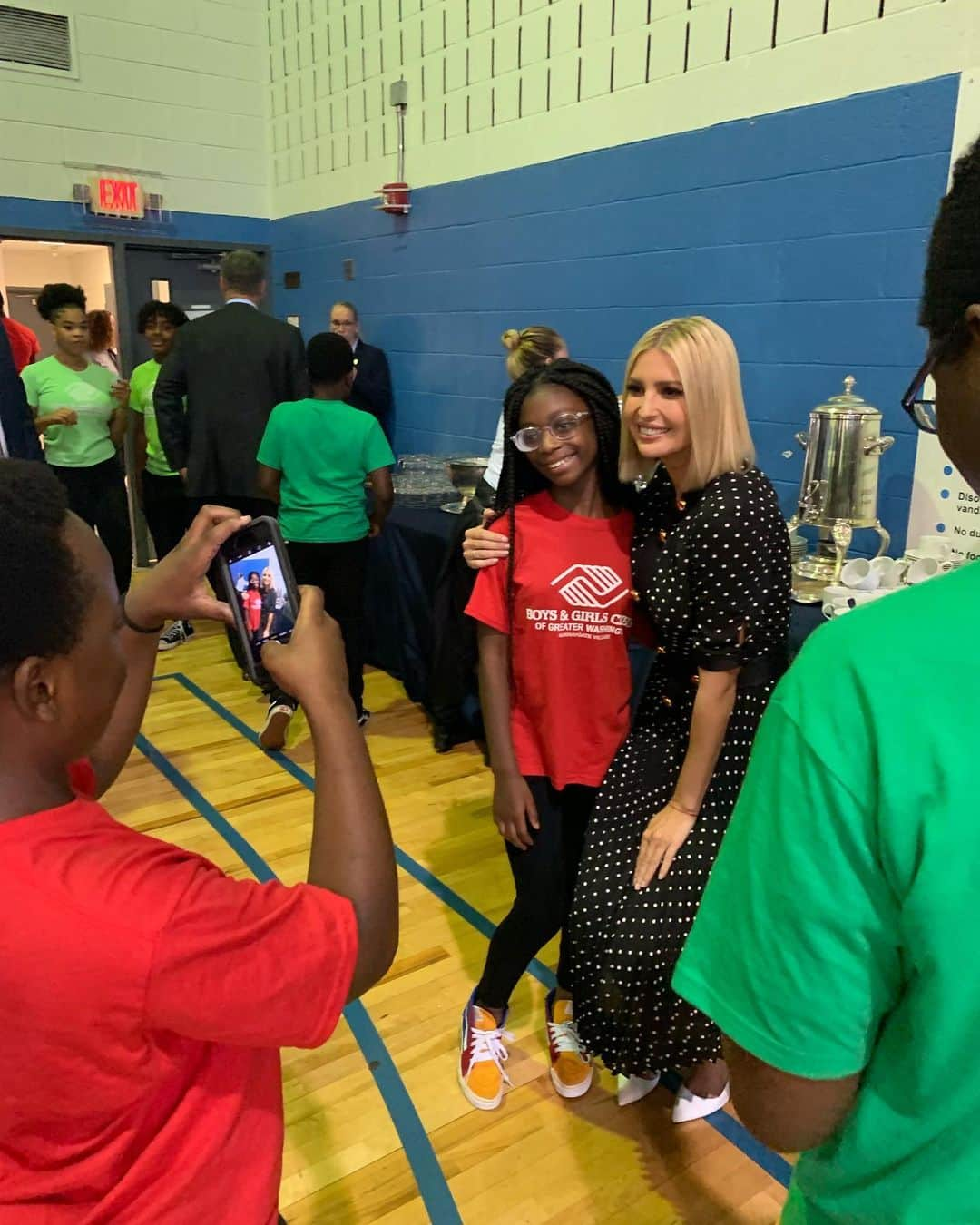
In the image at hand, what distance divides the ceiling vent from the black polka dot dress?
18.6 feet

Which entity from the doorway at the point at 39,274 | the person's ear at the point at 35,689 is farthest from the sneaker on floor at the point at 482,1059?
the doorway at the point at 39,274

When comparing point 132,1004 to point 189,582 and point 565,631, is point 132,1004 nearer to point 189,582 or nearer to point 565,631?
point 189,582

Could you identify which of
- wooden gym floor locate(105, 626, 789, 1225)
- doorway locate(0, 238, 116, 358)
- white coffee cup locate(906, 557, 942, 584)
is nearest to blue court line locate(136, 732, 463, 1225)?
wooden gym floor locate(105, 626, 789, 1225)

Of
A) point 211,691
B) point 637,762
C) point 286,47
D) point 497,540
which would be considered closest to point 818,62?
point 497,540

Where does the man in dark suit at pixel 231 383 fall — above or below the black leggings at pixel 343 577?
above

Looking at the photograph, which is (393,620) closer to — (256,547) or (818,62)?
(818,62)

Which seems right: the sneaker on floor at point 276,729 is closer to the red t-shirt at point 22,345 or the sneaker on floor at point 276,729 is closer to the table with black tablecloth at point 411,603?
the table with black tablecloth at point 411,603

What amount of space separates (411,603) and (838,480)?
1914mm

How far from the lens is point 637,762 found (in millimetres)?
1750

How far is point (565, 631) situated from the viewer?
1749mm

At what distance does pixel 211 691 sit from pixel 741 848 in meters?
3.95

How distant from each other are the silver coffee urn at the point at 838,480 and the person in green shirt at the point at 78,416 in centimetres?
325

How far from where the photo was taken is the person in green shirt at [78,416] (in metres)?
4.33

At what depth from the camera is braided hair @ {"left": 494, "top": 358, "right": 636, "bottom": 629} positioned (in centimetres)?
177
